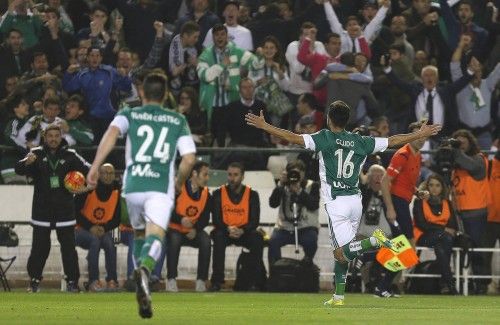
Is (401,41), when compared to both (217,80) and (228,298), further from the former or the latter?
(228,298)

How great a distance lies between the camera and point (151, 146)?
13.2 m

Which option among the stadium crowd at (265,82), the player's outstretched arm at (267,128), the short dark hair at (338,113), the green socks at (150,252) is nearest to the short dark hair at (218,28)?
the stadium crowd at (265,82)

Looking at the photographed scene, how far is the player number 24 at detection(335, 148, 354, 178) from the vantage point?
1681 cm

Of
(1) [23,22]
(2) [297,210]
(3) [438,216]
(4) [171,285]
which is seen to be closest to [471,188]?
(3) [438,216]

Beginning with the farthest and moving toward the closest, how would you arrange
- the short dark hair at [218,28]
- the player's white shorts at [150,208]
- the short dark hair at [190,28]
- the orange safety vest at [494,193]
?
1. the short dark hair at [190,28]
2. the short dark hair at [218,28]
3. the orange safety vest at [494,193]
4. the player's white shorts at [150,208]

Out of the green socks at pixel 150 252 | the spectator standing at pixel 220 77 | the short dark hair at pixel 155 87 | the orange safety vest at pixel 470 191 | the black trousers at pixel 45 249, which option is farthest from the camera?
the spectator standing at pixel 220 77

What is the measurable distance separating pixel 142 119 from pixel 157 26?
37.5ft

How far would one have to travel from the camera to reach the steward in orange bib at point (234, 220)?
22.0m

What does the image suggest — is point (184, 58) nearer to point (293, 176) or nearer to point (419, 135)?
point (293, 176)

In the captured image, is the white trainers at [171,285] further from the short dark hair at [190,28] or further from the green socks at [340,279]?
the green socks at [340,279]

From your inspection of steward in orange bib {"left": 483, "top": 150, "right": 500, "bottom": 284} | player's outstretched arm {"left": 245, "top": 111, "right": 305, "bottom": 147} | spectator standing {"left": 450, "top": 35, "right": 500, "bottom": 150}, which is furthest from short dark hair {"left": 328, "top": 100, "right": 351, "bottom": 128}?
spectator standing {"left": 450, "top": 35, "right": 500, "bottom": 150}

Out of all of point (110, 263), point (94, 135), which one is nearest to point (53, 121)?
point (94, 135)

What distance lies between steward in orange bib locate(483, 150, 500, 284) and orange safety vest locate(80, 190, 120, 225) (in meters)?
6.05

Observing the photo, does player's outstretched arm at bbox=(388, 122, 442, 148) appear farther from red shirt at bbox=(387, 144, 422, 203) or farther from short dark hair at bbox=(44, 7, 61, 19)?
short dark hair at bbox=(44, 7, 61, 19)
